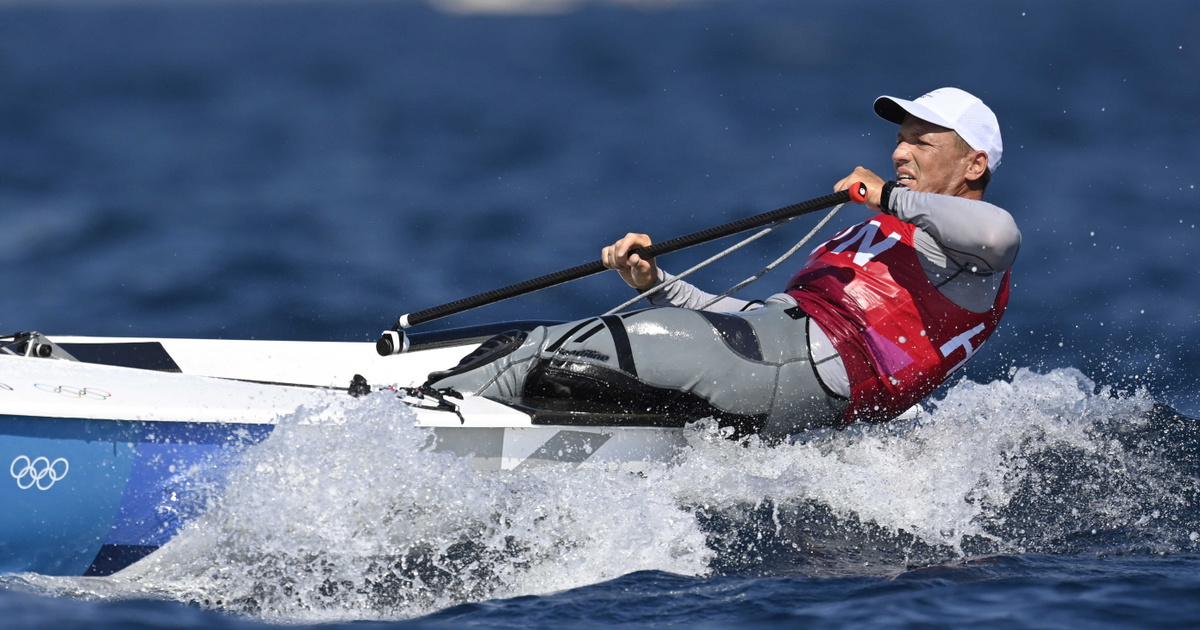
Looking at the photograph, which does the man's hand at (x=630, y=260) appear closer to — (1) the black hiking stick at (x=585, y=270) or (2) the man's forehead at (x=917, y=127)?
(1) the black hiking stick at (x=585, y=270)

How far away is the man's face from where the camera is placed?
3.92 meters

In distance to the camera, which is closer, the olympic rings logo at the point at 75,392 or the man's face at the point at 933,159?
the olympic rings logo at the point at 75,392

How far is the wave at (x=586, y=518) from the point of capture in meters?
3.15

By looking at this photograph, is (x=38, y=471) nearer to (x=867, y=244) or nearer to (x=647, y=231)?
(x=867, y=244)

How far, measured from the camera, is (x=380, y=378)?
187 inches

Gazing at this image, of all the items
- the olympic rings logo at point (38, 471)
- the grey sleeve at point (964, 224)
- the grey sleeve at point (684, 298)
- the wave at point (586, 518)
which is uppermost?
the grey sleeve at point (964, 224)

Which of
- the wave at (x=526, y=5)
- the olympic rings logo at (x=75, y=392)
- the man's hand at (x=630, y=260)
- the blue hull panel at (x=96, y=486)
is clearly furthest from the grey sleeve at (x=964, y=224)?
the wave at (x=526, y=5)

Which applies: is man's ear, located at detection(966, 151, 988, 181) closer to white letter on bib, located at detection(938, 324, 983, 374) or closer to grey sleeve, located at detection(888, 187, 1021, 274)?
grey sleeve, located at detection(888, 187, 1021, 274)

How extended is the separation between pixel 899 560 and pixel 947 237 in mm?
942

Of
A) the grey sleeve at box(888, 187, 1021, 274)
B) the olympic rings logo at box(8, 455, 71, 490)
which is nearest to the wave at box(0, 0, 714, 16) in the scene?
the grey sleeve at box(888, 187, 1021, 274)

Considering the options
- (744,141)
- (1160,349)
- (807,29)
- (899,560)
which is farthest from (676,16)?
(899,560)

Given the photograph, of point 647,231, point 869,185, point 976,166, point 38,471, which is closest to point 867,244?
point 869,185

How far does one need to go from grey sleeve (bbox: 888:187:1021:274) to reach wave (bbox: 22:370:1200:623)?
2.53 feet

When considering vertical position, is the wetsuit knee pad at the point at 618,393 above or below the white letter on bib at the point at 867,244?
below
